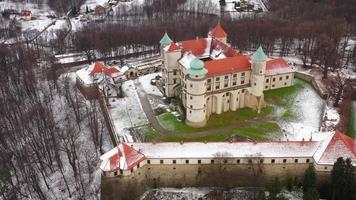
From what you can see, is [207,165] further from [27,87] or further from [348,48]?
[348,48]

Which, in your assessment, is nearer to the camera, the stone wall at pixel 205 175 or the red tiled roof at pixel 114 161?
the red tiled roof at pixel 114 161

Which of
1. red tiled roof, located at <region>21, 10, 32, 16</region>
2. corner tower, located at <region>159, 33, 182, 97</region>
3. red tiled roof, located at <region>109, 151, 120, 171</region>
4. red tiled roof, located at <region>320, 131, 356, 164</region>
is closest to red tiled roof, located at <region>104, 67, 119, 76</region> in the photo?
corner tower, located at <region>159, 33, 182, 97</region>

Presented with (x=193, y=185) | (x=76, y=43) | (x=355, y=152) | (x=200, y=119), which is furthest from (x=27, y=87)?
(x=355, y=152)

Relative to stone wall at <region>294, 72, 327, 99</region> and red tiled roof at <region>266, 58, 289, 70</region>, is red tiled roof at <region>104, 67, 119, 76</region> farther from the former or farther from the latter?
stone wall at <region>294, 72, 327, 99</region>

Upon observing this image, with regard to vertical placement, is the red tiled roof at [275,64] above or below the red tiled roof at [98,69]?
above

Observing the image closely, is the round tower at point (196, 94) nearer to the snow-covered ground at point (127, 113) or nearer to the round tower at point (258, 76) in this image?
the snow-covered ground at point (127, 113)

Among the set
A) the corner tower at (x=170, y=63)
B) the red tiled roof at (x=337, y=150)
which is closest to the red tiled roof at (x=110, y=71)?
the corner tower at (x=170, y=63)

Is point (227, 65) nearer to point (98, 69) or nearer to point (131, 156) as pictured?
point (131, 156)

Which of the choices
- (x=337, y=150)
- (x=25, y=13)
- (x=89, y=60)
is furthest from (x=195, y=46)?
(x=25, y=13)
